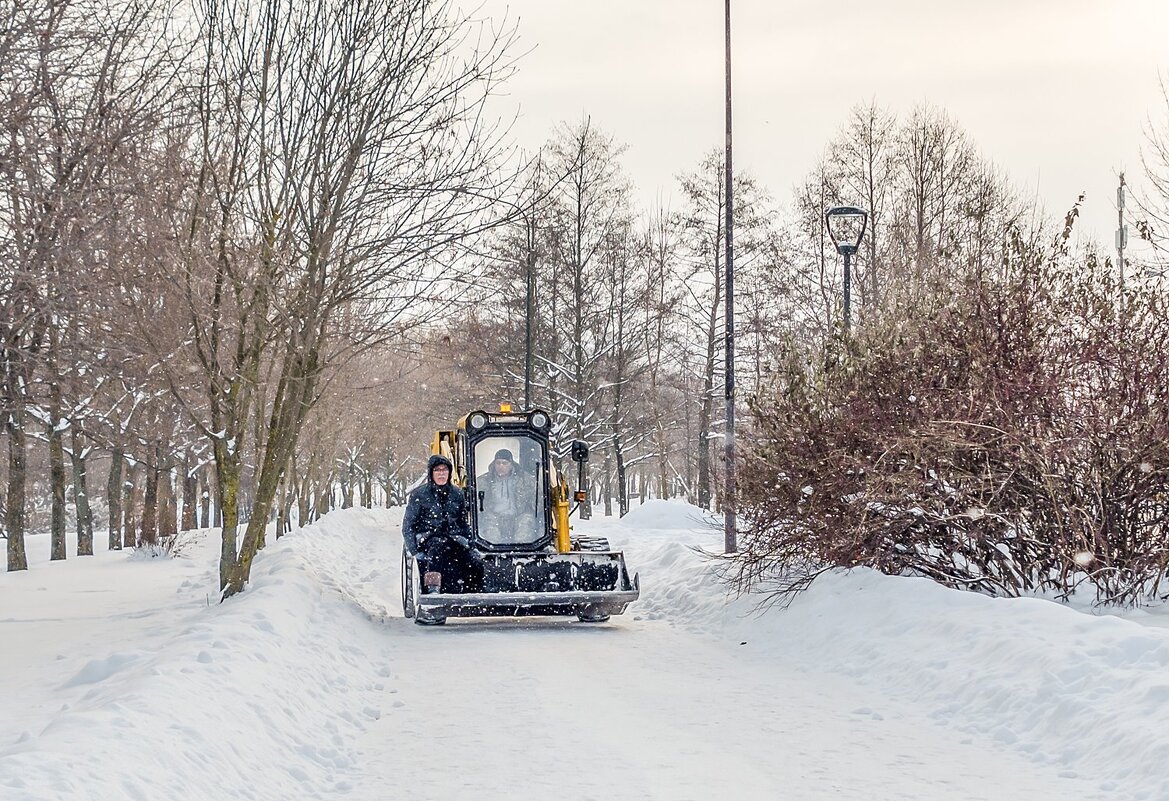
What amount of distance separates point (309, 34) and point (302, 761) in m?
9.87

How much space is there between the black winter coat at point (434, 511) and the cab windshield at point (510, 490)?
40cm

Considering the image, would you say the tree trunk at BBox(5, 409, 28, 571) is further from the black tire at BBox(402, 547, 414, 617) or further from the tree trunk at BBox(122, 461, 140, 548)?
the black tire at BBox(402, 547, 414, 617)

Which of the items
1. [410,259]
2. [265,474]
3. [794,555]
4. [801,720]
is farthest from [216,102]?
[801,720]

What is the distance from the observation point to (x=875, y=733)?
7.87 m

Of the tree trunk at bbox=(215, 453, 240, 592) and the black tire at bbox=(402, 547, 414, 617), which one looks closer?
the tree trunk at bbox=(215, 453, 240, 592)

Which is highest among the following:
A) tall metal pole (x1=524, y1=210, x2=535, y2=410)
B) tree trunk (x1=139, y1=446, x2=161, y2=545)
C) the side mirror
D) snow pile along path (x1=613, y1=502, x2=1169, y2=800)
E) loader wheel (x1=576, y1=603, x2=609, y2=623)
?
tall metal pole (x1=524, y1=210, x2=535, y2=410)

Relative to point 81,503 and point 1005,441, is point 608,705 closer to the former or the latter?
point 1005,441

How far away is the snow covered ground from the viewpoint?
6.35 m

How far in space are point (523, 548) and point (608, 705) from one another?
265 inches

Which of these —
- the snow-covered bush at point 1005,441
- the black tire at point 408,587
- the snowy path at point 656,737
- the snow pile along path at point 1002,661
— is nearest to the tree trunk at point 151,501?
the black tire at point 408,587

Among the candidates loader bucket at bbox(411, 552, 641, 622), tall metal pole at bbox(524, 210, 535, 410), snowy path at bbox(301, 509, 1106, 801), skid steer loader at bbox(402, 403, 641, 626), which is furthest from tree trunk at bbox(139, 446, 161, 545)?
snowy path at bbox(301, 509, 1106, 801)

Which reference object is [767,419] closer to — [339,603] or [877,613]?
[877,613]

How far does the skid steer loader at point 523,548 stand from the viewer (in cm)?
1391

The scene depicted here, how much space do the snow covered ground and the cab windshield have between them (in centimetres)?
181
